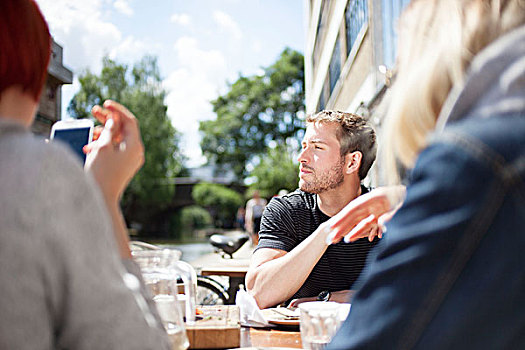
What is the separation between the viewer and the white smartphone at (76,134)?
151 centimetres

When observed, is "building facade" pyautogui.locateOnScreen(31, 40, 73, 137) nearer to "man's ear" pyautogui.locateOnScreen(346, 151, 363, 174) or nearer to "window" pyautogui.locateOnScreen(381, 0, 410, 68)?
"window" pyautogui.locateOnScreen(381, 0, 410, 68)

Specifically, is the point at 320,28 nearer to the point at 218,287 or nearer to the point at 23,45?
the point at 218,287

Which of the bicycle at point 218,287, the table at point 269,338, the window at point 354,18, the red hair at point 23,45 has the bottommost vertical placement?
the bicycle at point 218,287

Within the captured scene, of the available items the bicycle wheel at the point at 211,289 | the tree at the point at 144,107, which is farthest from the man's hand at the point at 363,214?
the tree at the point at 144,107

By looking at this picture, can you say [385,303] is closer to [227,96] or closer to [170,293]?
[170,293]

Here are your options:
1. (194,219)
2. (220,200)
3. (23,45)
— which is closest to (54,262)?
(23,45)

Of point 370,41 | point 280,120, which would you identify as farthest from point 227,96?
point 370,41

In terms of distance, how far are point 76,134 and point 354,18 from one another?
10854mm

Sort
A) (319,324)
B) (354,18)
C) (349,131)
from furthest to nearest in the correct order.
→ (354,18) < (349,131) < (319,324)

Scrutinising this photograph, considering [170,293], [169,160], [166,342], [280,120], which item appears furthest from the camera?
[280,120]

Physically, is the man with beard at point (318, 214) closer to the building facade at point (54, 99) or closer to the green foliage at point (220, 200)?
the building facade at point (54, 99)

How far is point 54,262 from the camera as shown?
620 mm

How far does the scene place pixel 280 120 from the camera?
136 feet

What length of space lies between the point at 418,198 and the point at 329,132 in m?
2.24
